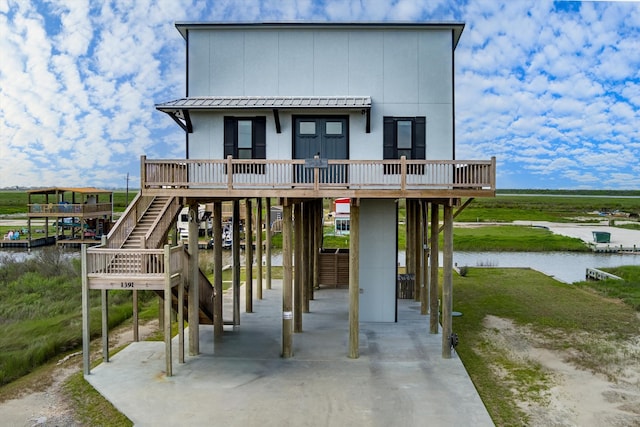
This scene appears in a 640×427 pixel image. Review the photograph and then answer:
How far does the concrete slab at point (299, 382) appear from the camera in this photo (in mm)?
10883

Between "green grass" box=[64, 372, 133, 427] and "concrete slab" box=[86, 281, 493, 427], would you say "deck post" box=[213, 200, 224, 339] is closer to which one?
"concrete slab" box=[86, 281, 493, 427]

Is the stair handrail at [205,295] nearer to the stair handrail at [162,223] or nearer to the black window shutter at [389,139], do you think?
the stair handrail at [162,223]

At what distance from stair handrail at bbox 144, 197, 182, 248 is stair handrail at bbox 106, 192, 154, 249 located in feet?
2.17

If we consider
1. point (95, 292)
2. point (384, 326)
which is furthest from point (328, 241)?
point (384, 326)

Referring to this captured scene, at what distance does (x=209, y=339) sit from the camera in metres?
16.7

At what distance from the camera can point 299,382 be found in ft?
42.1

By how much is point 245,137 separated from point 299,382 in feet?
25.5

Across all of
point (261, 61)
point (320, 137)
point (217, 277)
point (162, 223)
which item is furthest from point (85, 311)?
point (261, 61)

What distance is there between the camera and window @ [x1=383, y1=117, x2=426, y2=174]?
627 inches

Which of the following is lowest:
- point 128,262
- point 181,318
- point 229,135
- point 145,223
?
point 181,318

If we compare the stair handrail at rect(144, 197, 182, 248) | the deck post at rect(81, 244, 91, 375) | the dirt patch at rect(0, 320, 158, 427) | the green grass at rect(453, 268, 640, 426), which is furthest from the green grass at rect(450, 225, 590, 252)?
the deck post at rect(81, 244, 91, 375)

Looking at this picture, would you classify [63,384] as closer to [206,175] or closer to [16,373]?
[16,373]

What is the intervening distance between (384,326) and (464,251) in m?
32.9

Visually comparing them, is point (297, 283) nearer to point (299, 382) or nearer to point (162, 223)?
point (299, 382)
